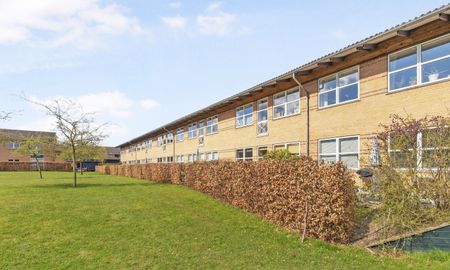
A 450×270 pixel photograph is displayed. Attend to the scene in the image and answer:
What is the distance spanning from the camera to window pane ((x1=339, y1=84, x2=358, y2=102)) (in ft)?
44.3

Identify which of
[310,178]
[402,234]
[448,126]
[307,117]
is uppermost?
[307,117]

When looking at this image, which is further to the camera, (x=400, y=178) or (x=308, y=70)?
(x=308, y=70)

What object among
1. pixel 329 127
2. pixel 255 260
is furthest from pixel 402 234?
pixel 329 127

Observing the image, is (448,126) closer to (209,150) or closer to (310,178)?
(310,178)

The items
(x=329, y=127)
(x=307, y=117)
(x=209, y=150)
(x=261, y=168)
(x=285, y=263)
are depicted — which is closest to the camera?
(x=285, y=263)

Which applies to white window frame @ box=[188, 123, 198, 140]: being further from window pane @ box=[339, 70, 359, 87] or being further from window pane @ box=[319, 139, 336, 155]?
window pane @ box=[339, 70, 359, 87]

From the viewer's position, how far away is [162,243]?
27.1 ft

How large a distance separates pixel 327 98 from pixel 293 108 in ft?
8.40

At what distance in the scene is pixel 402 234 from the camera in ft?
23.7

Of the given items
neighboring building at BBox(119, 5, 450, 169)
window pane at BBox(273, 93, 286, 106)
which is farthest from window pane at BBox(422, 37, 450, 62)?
window pane at BBox(273, 93, 286, 106)

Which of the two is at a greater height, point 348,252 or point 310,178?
point 310,178

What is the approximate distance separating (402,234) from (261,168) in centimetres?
439

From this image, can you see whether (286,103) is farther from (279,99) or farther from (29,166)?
(29,166)

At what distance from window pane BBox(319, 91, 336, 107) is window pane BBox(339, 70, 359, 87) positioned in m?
0.60
